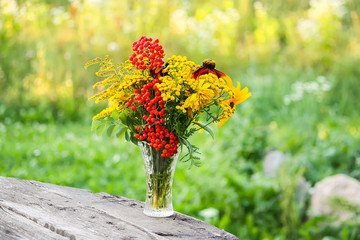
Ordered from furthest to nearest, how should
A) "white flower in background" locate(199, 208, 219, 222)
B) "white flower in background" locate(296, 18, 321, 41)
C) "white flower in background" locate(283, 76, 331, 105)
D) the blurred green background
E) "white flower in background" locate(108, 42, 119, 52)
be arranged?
"white flower in background" locate(296, 18, 321, 41), "white flower in background" locate(108, 42, 119, 52), "white flower in background" locate(283, 76, 331, 105), the blurred green background, "white flower in background" locate(199, 208, 219, 222)

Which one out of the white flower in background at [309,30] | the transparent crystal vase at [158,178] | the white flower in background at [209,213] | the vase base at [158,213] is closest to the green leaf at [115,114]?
the transparent crystal vase at [158,178]

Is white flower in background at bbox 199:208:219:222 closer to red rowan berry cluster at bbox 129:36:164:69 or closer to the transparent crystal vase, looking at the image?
the transparent crystal vase

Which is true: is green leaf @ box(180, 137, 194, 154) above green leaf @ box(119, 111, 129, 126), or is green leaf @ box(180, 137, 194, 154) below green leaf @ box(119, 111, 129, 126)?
below

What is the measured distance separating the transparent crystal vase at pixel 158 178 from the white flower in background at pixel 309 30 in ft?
17.0

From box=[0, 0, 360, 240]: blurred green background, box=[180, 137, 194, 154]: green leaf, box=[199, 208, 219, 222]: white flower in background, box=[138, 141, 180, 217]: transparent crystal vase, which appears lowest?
box=[138, 141, 180, 217]: transparent crystal vase

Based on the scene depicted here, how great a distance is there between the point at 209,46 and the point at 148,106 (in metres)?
4.98

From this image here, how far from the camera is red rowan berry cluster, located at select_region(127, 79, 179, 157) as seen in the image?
1432 mm

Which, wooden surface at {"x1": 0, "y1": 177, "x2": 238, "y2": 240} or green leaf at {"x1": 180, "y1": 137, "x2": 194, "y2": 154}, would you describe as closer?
wooden surface at {"x1": 0, "y1": 177, "x2": 238, "y2": 240}

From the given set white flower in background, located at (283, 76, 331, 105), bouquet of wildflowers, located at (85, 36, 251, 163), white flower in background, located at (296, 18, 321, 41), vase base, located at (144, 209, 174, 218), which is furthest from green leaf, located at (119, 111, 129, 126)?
white flower in background, located at (296, 18, 321, 41)

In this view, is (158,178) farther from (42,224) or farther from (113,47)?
(113,47)

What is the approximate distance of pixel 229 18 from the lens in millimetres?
6910

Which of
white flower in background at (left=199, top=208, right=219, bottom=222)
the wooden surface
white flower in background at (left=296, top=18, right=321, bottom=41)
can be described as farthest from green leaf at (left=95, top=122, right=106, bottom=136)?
white flower in background at (left=296, top=18, right=321, bottom=41)

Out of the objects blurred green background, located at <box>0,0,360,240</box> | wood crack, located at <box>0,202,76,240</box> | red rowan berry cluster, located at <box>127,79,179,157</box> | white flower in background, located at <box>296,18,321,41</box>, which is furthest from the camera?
white flower in background, located at <box>296,18,321,41</box>

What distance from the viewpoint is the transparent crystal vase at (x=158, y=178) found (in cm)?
150
